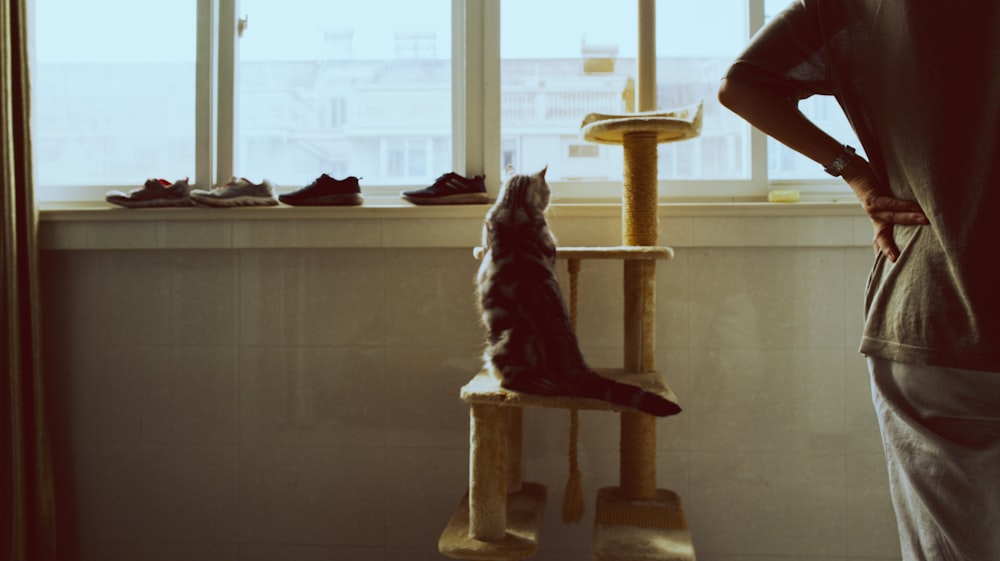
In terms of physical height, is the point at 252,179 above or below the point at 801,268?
above

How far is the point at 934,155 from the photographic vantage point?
33.7 inches

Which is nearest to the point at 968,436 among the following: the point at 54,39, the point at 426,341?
the point at 426,341

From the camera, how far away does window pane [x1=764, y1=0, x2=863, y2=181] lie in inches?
83.1

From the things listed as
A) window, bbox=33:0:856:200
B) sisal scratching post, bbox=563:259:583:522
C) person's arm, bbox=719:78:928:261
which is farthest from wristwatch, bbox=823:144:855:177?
window, bbox=33:0:856:200

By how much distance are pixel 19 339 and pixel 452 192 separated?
4.25ft

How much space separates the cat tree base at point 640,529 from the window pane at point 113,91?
1.63 metres

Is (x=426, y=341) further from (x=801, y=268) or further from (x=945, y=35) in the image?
(x=945, y=35)

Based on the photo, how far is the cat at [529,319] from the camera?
1481 millimetres

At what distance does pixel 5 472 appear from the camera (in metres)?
1.97

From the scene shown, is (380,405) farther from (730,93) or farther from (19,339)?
(730,93)

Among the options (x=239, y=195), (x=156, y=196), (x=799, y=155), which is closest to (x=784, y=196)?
(x=799, y=155)

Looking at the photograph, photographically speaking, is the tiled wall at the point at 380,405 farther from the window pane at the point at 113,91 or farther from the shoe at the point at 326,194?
the window pane at the point at 113,91

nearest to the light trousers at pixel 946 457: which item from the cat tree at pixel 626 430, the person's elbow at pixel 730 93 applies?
the person's elbow at pixel 730 93

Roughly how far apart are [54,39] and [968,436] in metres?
2.61
